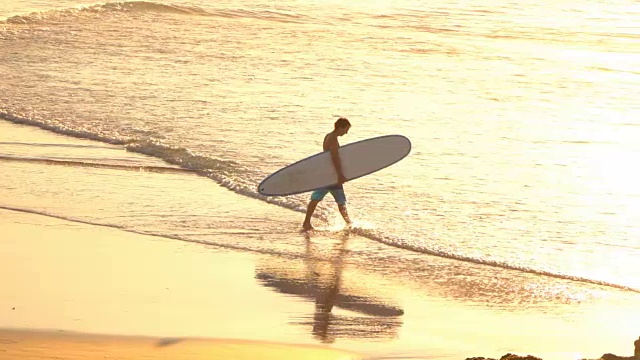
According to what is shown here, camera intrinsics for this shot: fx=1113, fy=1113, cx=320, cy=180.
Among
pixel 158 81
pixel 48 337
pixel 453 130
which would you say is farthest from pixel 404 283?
pixel 158 81

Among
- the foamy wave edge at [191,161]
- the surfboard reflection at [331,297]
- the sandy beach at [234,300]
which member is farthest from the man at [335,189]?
the foamy wave edge at [191,161]

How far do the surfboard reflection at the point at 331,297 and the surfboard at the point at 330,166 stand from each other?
1.05m

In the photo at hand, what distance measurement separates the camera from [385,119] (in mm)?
17844

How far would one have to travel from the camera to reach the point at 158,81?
67.7 ft

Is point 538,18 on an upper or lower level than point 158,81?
upper

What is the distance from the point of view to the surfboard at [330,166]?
1184 centimetres

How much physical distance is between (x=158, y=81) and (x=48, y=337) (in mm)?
13482

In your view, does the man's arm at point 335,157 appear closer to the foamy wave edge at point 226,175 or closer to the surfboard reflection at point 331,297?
the foamy wave edge at point 226,175

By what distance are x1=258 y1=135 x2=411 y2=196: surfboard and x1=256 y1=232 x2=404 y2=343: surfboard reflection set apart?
1.05 m

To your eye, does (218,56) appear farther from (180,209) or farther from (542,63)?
(180,209)

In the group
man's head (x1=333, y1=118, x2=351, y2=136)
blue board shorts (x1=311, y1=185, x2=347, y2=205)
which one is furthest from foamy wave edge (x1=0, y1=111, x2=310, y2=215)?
man's head (x1=333, y1=118, x2=351, y2=136)

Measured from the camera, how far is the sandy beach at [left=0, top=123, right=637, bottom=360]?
25.1 feet

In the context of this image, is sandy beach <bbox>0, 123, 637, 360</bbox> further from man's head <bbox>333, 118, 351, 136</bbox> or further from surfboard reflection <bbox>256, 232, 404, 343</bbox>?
man's head <bbox>333, 118, 351, 136</bbox>

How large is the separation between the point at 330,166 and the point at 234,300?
A: 3385 mm
